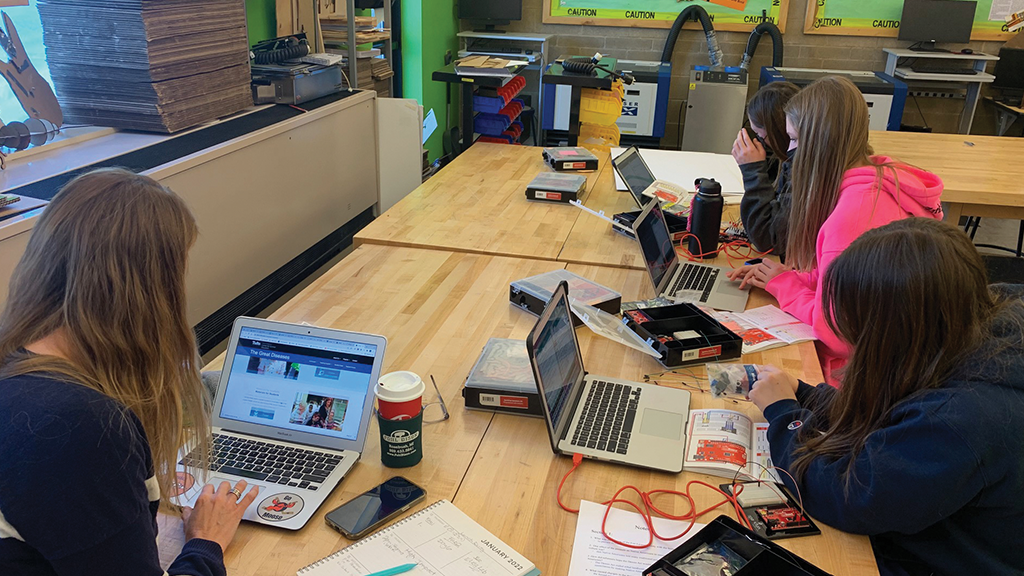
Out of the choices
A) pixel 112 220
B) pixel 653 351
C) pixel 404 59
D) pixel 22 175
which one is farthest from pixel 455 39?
pixel 112 220

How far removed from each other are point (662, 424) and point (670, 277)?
85 cm

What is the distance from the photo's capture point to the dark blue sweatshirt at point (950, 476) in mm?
1148

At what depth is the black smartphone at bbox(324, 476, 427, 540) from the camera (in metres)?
1.22

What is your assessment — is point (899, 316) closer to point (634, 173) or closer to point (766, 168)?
point (766, 168)

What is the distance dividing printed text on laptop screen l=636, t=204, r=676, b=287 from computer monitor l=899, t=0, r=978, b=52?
4630mm

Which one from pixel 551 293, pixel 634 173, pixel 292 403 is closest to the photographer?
pixel 292 403

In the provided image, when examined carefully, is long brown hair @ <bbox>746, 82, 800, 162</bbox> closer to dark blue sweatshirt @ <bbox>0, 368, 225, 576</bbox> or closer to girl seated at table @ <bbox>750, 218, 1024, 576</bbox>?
girl seated at table @ <bbox>750, 218, 1024, 576</bbox>

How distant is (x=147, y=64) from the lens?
263 centimetres

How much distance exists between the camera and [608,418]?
154cm

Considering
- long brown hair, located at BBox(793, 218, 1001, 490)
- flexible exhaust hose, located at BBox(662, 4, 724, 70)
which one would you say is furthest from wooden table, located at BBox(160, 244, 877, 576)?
flexible exhaust hose, located at BBox(662, 4, 724, 70)

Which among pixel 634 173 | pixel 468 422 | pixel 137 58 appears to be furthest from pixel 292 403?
pixel 634 173

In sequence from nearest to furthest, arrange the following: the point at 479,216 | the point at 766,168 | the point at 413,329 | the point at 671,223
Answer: the point at 413,329 < the point at 766,168 < the point at 671,223 < the point at 479,216

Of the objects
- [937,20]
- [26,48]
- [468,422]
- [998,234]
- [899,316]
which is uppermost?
[937,20]

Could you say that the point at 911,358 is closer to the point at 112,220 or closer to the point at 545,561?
the point at 545,561
